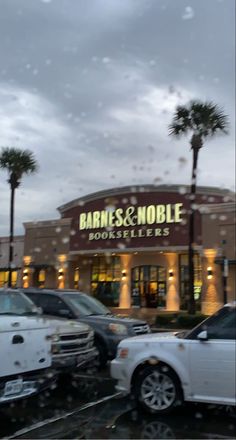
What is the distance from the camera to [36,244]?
3509cm

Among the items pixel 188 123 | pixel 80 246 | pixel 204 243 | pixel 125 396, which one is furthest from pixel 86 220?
pixel 125 396

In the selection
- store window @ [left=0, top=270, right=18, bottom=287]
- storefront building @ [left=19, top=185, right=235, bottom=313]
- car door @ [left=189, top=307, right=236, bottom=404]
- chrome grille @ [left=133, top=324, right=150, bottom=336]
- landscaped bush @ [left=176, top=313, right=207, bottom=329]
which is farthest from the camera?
store window @ [left=0, top=270, right=18, bottom=287]

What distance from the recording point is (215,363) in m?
6.71

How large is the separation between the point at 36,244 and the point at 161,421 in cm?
2903

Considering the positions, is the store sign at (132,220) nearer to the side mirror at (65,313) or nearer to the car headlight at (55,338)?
the side mirror at (65,313)

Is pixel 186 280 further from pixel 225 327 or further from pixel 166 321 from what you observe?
pixel 225 327

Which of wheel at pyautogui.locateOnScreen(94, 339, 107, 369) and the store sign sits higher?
the store sign

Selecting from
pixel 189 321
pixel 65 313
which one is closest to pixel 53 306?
pixel 65 313

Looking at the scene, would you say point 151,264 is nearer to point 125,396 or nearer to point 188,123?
point 188,123

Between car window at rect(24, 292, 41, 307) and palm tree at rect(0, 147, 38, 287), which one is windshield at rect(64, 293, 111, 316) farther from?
palm tree at rect(0, 147, 38, 287)

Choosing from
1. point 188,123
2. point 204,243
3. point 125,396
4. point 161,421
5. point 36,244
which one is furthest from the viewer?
point 36,244

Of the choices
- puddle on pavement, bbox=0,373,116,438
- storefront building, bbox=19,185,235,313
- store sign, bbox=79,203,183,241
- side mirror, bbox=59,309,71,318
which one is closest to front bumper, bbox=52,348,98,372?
puddle on pavement, bbox=0,373,116,438

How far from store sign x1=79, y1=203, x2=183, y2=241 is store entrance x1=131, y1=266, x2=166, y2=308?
2.81 meters

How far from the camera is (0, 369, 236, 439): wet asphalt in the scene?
615cm
